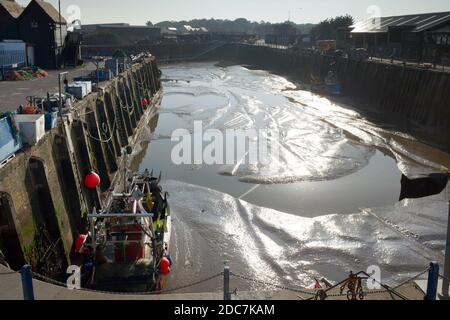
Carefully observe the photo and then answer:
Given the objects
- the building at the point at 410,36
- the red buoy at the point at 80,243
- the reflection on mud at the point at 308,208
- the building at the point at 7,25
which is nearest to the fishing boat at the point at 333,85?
the building at the point at 410,36

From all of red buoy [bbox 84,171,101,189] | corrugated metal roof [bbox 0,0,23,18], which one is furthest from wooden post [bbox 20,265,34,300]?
corrugated metal roof [bbox 0,0,23,18]

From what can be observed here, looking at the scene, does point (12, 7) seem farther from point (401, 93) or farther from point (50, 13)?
point (401, 93)

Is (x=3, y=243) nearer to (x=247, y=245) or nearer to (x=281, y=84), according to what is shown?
(x=247, y=245)

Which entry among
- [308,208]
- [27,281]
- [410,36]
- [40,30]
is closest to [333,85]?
[410,36]

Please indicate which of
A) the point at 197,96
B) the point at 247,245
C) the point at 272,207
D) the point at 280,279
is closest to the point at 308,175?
the point at 272,207

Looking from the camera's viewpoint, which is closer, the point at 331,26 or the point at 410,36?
the point at 410,36

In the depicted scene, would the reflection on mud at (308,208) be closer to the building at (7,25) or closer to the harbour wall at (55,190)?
the harbour wall at (55,190)
